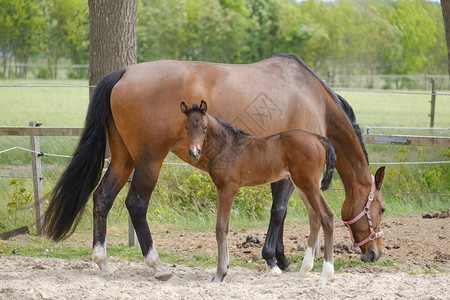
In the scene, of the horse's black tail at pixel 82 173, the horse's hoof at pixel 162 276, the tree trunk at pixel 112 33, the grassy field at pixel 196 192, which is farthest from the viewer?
the grassy field at pixel 196 192

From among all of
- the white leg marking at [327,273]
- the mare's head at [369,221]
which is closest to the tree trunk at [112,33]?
the mare's head at [369,221]

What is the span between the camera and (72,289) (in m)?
4.13

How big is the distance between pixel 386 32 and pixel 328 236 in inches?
1999

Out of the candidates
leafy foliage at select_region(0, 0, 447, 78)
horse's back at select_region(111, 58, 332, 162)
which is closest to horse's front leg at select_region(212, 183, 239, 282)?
horse's back at select_region(111, 58, 332, 162)

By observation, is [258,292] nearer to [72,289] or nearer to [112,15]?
[72,289]

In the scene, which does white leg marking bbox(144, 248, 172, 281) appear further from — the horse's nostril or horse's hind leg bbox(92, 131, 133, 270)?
the horse's nostril

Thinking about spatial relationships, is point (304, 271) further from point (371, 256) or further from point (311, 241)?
point (371, 256)

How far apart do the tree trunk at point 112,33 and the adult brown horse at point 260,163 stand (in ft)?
8.63

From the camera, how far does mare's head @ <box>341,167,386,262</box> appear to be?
4.90 metres

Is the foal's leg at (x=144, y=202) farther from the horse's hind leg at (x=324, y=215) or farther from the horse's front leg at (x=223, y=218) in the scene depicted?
the horse's hind leg at (x=324, y=215)

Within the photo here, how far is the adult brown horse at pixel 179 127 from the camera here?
4.64 m

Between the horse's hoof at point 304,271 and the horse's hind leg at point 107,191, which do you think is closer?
the horse's hoof at point 304,271

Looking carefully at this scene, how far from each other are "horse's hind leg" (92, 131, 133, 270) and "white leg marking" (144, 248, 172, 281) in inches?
17.8

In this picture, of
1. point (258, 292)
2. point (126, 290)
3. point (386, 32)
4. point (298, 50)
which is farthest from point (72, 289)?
point (386, 32)
